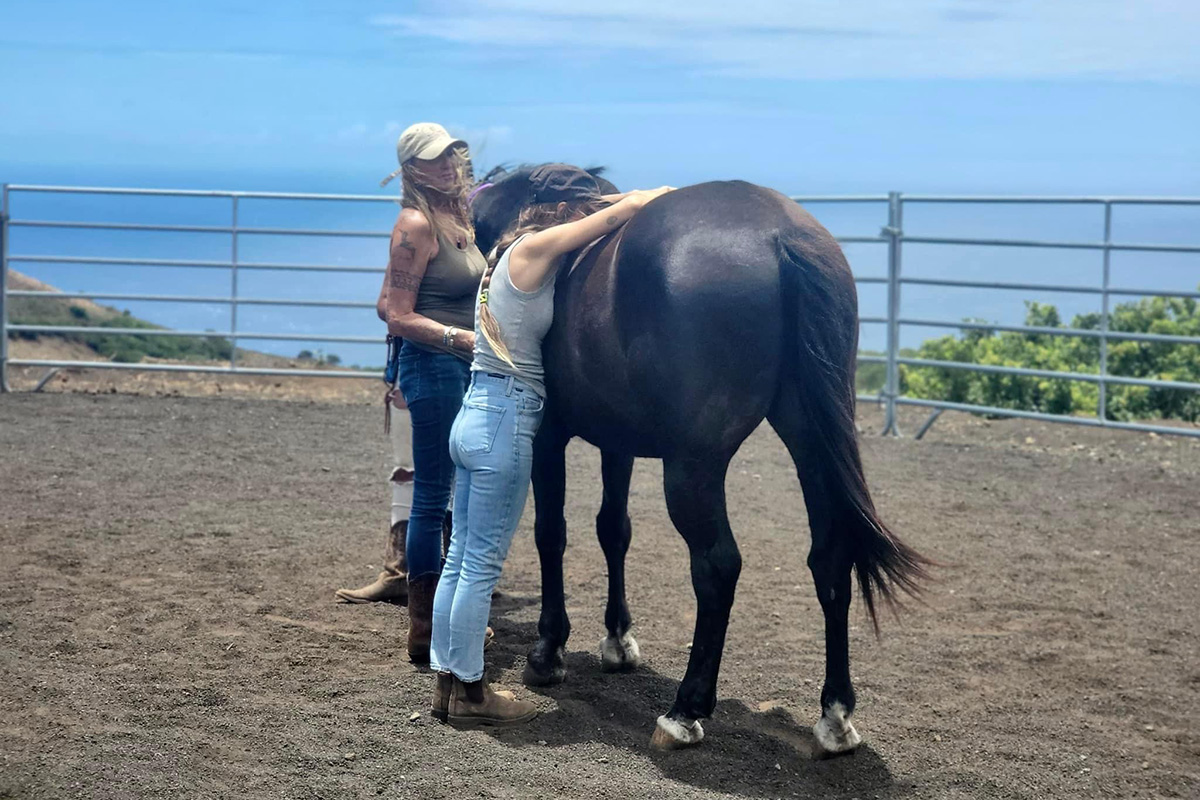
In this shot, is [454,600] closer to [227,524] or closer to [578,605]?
[578,605]

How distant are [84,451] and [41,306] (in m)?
9.45

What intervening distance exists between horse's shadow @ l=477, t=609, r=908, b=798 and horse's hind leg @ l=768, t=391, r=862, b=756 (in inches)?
3.0

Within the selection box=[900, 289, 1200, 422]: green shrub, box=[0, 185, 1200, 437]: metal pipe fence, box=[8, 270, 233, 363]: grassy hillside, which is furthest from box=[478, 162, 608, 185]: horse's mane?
box=[8, 270, 233, 363]: grassy hillside

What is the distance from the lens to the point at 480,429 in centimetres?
348

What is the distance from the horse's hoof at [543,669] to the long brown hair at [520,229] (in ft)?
3.52

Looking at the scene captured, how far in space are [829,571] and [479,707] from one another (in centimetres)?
111

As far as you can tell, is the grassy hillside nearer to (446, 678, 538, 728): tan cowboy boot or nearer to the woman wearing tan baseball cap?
the woman wearing tan baseball cap

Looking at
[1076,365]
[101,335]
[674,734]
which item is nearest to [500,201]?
[674,734]

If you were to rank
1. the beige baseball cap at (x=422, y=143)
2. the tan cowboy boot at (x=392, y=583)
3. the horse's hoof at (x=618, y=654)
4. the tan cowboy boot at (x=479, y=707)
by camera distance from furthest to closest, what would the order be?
1. the tan cowboy boot at (x=392, y=583)
2. the horse's hoof at (x=618, y=654)
3. the beige baseball cap at (x=422, y=143)
4. the tan cowboy boot at (x=479, y=707)

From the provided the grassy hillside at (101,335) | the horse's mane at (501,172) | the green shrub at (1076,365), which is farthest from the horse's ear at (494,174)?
the grassy hillside at (101,335)

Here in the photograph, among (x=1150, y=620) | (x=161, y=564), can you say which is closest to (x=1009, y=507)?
(x=1150, y=620)

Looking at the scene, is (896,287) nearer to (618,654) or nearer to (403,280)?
(618,654)

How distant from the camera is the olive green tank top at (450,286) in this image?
396cm

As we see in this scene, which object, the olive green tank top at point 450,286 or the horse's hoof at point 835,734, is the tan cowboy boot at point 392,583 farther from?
the horse's hoof at point 835,734
